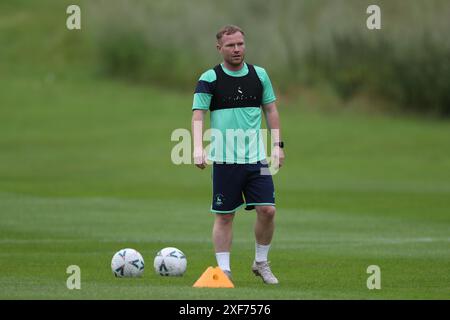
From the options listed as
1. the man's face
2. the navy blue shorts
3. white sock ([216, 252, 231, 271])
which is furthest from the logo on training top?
the man's face

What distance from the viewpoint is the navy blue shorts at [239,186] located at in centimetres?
1295

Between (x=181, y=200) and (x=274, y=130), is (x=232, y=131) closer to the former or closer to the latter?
(x=274, y=130)

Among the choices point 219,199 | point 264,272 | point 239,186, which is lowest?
point 264,272

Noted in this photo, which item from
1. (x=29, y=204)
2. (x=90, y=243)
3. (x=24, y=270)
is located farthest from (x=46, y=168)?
(x=24, y=270)

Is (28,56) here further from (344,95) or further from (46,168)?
(46,168)

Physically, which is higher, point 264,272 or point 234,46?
point 234,46

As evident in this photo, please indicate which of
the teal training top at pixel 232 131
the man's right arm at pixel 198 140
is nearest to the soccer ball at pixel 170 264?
the teal training top at pixel 232 131

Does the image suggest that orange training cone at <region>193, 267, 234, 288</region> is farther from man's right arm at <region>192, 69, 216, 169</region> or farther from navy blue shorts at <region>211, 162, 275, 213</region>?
man's right arm at <region>192, 69, 216, 169</region>

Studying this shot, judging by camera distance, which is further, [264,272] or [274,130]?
[274,130]

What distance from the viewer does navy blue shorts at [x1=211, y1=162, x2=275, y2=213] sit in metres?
13.0

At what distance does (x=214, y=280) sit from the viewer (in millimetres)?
12070

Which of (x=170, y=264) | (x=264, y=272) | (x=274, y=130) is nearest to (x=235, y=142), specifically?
(x=274, y=130)

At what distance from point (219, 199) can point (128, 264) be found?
1162 mm
